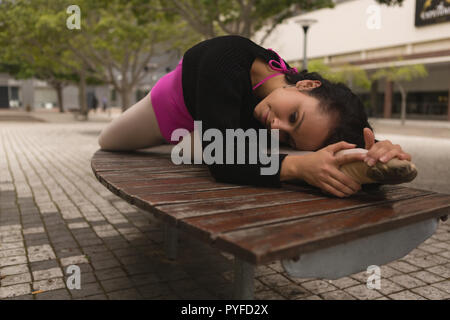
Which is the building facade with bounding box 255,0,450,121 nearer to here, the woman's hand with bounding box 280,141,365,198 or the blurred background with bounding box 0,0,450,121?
the blurred background with bounding box 0,0,450,121

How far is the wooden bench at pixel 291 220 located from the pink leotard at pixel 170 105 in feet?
2.25

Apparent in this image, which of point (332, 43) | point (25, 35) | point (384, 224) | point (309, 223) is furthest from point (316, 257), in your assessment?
point (332, 43)

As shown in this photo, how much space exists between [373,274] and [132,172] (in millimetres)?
1616

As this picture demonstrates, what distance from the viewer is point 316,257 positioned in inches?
53.8

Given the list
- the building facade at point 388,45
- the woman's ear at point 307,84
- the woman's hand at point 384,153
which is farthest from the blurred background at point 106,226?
the building facade at point 388,45

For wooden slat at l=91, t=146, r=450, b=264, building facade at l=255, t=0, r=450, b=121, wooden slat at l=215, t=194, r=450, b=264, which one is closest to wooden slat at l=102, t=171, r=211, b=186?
wooden slat at l=91, t=146, r=450, b=264

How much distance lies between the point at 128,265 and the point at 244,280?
136 centimetres

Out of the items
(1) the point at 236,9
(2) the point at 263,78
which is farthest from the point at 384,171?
(1) the point at 236,9

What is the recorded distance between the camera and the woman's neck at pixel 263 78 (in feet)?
7.54

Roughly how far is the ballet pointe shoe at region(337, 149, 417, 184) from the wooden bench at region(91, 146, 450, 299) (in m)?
0.12

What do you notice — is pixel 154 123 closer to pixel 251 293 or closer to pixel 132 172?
pixel 132 172

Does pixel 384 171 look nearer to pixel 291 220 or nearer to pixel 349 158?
pixel 349 158

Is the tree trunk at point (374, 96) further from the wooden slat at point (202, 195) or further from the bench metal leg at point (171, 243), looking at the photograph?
the wooden slat at point (202, 195)

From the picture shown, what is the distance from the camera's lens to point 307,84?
204 cm
